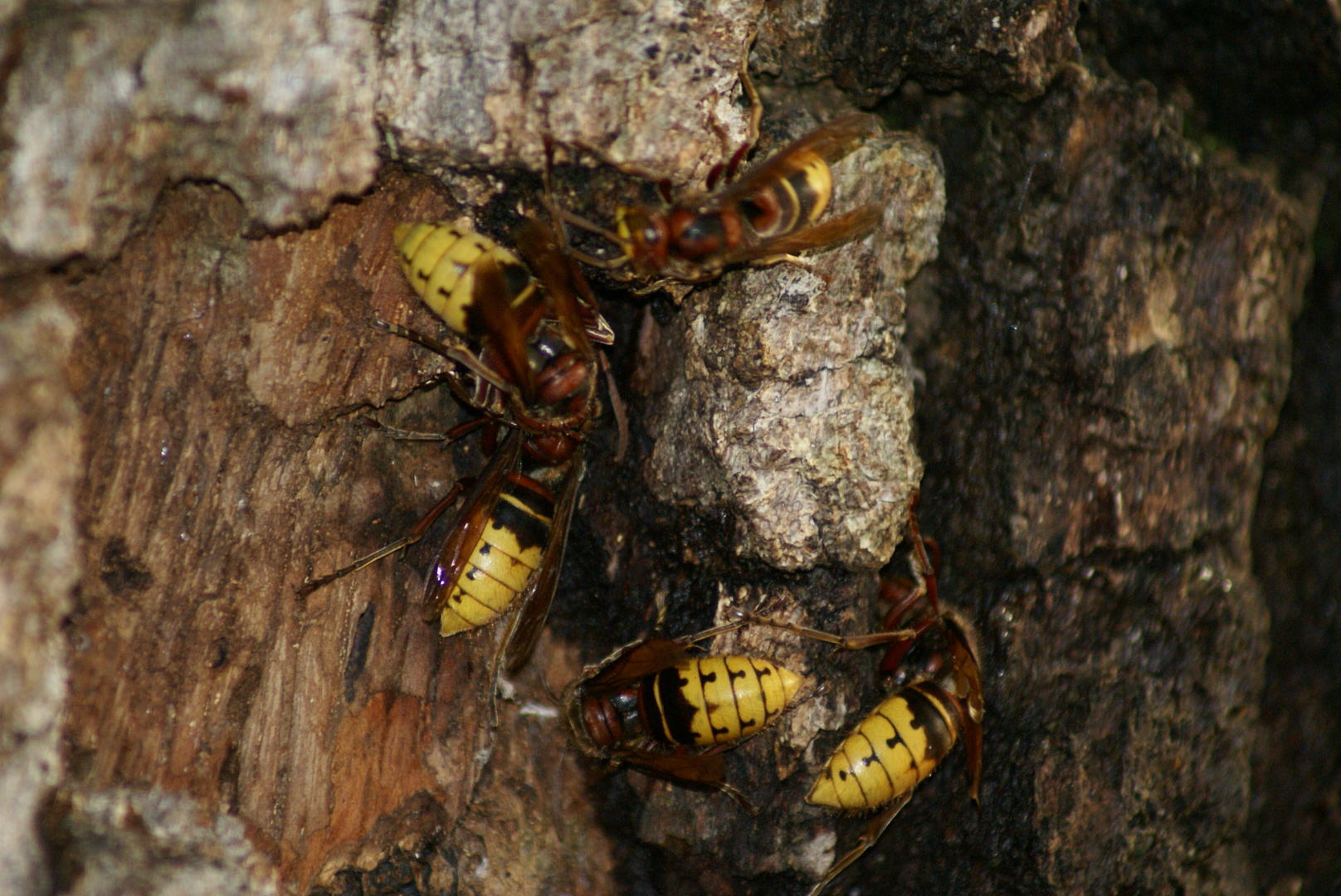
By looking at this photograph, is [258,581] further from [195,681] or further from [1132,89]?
[1132,89]

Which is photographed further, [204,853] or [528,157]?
[528,157]

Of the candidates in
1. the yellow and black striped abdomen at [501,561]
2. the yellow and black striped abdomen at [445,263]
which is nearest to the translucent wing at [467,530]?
the yellow and black striped abdomen at [501,561]

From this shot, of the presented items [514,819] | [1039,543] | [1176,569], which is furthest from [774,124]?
[514,819]

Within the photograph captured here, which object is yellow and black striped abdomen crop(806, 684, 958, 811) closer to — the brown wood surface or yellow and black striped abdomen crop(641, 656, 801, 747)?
yellow and black striped abdomen crop(641, 656, 801, 747)

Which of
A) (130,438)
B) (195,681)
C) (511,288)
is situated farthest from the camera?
(511,288)

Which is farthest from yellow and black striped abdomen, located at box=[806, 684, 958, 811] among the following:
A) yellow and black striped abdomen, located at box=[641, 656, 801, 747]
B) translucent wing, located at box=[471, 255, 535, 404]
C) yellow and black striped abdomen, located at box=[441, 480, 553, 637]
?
translucent wing, located at box=[471, 255, 535, 404]

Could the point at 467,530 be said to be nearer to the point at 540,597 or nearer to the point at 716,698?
the point at 540,597

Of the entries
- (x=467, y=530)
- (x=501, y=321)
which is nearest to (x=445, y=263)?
(x=501, y=321)
